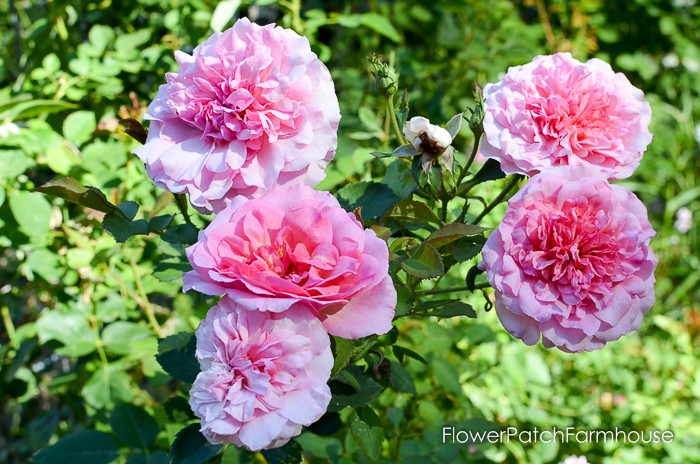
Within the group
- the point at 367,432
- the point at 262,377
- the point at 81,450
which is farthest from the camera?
the point at 81,450

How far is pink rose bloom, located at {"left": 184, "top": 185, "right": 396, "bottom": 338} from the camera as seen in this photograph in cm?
60

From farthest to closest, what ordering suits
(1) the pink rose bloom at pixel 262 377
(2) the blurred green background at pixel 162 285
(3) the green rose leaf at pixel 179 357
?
(2) the blurred green background at pixel 162 285 < (3) the green rose leaf at pixel 179 357 < (1) the pink rose bloom at pixel 262 377

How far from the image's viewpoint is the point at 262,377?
59 cm

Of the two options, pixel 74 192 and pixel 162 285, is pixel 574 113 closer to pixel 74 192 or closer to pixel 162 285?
pixel 74 192

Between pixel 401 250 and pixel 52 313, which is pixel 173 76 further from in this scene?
pixel 52 313

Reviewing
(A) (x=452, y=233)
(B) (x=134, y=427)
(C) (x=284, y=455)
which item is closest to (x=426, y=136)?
(A) (x=452, y=233)

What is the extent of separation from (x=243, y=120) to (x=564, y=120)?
347 millimetres

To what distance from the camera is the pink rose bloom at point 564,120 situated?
0.75m

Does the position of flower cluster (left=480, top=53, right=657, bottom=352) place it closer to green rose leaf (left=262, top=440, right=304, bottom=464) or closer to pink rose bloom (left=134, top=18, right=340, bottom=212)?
pink rose bloom (left=134, top=18, right=340, bottom=212)

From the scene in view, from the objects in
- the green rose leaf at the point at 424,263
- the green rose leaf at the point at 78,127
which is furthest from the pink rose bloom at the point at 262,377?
the green rose leaf at the point at 78,127

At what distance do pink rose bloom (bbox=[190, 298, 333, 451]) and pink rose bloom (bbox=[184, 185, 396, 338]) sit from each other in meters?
0.02

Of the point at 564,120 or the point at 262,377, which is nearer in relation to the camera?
the point at 262,377

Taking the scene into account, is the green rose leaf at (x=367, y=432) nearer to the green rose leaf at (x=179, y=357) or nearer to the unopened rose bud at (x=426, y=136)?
the green rose leaf at (x=179, y=357)

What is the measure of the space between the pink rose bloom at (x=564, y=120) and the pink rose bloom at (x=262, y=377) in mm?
308
